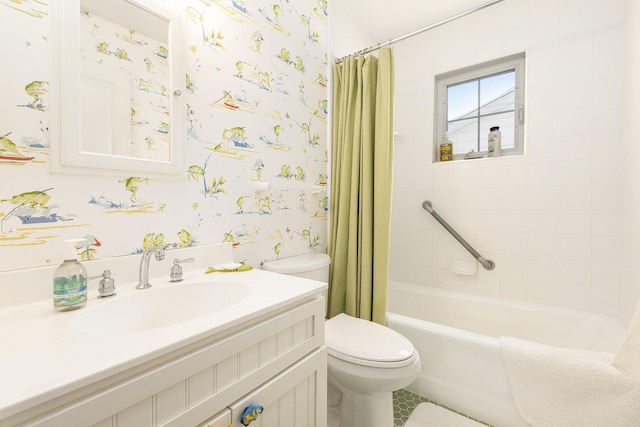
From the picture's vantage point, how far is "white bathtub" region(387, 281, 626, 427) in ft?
3.94

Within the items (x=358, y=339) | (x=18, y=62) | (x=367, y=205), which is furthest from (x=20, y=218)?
(x=367, y=205)

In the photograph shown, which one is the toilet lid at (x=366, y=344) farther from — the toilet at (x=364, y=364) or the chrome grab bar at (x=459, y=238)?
the chrome grab bar at (x=459, y=238)

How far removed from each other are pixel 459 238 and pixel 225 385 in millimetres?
1843

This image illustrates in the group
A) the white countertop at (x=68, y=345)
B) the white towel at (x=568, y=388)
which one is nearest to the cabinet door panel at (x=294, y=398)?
the white countertop at (x=68, y=345)

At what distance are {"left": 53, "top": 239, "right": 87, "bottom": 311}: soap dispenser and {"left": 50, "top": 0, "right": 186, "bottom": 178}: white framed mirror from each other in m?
0.26

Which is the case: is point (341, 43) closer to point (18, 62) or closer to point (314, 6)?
point (314, 6)

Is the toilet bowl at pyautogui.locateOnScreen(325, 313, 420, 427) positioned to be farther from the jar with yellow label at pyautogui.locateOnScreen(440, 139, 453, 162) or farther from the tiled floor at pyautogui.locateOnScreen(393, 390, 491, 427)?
the jar with yellow label at pyautogui.locateOnScreen(440, 139, 453, 162)

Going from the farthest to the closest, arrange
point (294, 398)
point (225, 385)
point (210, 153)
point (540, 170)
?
point (540, 170), point (210, 153), point (294, 398), point (225, 385)

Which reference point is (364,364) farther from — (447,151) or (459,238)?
(447,151)

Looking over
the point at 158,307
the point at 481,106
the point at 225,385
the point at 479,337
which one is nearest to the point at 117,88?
the point at 158,307

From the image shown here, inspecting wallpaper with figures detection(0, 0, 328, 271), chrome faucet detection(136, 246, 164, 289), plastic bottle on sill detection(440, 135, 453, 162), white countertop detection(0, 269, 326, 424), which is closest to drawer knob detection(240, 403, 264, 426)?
white countertop detection(0, 269, 326, 424)

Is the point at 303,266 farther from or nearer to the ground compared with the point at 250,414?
farther from the ground

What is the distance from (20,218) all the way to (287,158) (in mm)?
1022

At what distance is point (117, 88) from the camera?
0.89 m
